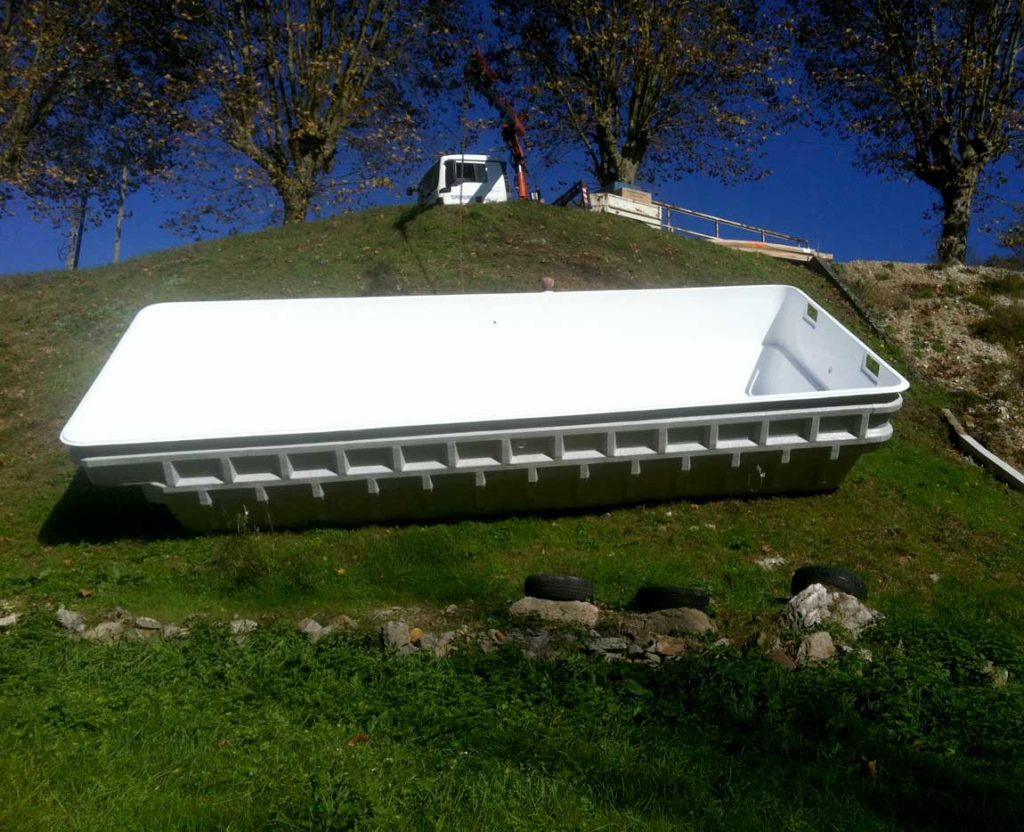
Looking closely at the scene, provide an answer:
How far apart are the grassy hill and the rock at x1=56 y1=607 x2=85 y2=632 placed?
125 millimetres

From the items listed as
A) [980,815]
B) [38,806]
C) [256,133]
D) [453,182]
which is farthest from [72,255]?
[980,815]

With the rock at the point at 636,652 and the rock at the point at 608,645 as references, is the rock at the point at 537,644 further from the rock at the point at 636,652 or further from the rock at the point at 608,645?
the rock at the point at 636,652

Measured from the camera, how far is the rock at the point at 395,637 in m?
4.81

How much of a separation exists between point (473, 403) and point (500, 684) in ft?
15.8

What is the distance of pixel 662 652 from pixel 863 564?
3070mm

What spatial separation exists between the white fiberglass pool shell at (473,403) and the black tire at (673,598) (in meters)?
1.60

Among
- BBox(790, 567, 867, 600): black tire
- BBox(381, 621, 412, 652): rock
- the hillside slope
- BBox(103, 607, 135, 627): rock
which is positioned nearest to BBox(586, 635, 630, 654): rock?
BBox(381, 621, 412, 652): rock

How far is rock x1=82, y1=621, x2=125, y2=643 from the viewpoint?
199 inches

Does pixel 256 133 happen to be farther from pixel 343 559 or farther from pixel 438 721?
pixel 438 721

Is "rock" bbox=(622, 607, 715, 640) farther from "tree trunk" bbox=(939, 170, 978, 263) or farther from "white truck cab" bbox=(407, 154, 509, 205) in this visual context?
"tree trunk" bbox=(939, 170, 978, 263)

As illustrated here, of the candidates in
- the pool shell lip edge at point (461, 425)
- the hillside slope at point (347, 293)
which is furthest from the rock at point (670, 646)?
the pool shell lip edge at point (461, 425)

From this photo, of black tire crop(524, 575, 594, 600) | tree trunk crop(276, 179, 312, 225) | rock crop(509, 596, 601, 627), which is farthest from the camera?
tree trunk crop(276, 179, 312, 225)

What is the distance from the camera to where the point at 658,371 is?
9.38m

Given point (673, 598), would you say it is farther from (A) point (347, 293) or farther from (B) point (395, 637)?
(A) point (347, 293)
